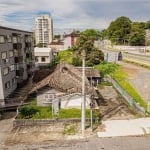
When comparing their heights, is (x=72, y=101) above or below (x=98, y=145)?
above

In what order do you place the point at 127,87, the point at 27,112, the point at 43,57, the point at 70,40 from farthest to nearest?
the point at 70,40, the point at 43,57, the point at 127,87, the point at 27,112

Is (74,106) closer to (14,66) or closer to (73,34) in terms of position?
(14,66)

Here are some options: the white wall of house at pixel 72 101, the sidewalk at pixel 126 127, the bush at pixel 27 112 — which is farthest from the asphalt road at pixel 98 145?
the white wall of house at pixel 72 101

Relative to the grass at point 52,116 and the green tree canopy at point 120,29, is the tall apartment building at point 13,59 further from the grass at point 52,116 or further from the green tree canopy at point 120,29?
the green tree canopy at point 120,29

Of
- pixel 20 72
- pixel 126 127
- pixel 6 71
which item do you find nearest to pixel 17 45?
pixel 20 72

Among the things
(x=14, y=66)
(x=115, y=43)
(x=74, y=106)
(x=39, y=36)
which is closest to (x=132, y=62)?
(x=14, y=66)

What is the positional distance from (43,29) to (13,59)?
15390 cm

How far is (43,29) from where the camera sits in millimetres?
190125

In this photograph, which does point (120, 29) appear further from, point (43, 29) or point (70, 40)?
point (43, 29)

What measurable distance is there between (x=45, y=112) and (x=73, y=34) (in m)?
74.2

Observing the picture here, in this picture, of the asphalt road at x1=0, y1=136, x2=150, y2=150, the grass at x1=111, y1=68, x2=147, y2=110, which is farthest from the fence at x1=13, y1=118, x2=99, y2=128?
the grass at x1=111, y1=68, x2=147, y2=110

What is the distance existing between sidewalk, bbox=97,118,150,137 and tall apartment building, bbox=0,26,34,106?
14611 mm

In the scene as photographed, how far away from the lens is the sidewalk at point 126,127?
2340cm

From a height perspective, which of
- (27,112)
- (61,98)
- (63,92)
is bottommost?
(27,112)
